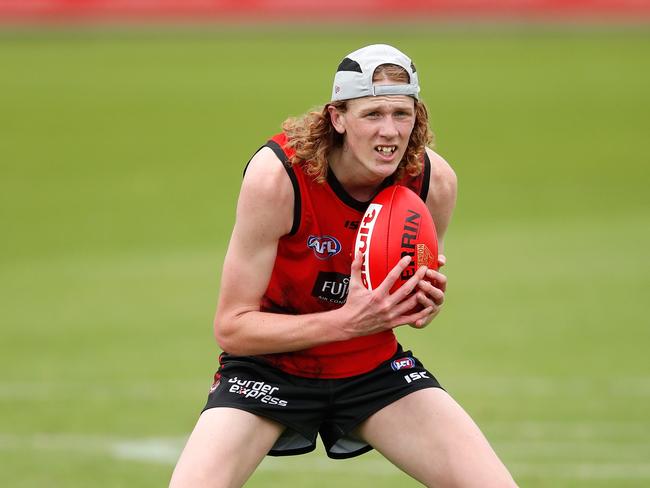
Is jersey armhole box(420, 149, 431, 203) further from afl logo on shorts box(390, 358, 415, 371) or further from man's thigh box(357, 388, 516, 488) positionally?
man's thigh box(357, 388, 516, 488)

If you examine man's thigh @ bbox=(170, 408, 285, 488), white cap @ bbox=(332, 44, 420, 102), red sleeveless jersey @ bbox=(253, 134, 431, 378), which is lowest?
man's thigh @ bbox=(170, 408, 285, 488)

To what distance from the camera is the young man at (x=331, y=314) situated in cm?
581

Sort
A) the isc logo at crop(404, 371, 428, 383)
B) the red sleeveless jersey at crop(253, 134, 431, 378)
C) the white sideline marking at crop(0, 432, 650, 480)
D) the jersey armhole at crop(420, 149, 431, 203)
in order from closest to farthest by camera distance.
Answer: the red sleeveless jersey at crop(253, 134, 431, 378), the isc logo at crop(404, 371, 428, 383), the jersey armhole at crop(420, 149, 431, 203), the white sideline marking at crop(0, 432, 650, 480)

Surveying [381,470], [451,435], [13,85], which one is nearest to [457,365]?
[381,470]

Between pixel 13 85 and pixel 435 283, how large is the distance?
25.8 metres

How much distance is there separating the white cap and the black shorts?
1.31 metres

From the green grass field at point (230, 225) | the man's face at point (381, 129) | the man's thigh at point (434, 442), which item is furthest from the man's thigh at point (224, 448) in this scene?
the green grass field at point (230, 225)

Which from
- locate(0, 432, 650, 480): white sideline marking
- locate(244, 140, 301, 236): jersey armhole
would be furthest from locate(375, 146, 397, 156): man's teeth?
locate(0, 432, 650, 480): white sideline marking

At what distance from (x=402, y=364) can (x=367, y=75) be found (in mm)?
1411

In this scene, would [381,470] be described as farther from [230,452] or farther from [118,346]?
[118,346]

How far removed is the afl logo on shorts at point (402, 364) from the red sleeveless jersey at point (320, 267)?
0.06 m

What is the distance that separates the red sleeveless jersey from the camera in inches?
238

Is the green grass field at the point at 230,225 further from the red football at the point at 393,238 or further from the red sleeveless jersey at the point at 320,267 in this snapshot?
the red football at the point at 393,238

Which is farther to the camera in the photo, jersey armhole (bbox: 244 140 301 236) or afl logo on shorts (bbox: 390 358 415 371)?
afl logo on shorts (bbox: 390 358 415 371)
